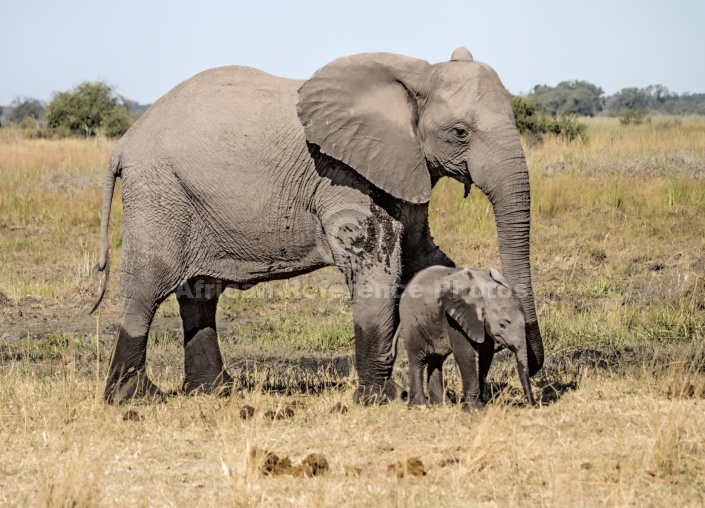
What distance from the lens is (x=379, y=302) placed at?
714 cm

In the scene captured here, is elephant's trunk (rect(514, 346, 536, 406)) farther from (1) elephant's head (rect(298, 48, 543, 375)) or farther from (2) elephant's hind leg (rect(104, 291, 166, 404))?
(2) elephant's hind leg (rect(104, 291, 166, 404))

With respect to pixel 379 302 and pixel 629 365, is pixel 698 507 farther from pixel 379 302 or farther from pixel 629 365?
pixel 629 365

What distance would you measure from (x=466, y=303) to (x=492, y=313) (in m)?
0.18

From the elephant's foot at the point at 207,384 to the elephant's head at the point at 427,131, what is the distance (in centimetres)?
192

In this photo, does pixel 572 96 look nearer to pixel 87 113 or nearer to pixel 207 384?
pixel 87 113

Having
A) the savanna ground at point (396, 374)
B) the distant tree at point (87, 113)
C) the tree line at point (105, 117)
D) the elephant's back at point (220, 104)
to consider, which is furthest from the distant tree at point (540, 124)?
the elephant's back at point (220, 104)

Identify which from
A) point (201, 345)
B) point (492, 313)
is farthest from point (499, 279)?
point (201, 345)

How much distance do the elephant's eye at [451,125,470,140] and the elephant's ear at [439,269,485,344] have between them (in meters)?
0.86

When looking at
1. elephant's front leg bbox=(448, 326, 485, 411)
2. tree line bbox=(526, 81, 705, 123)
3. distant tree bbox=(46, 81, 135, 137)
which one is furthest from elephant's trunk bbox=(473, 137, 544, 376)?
tree line bbox=(526, 81, 705, 123)

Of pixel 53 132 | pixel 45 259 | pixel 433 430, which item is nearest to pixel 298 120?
pixel 433 430

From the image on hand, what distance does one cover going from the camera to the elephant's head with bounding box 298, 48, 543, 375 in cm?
677

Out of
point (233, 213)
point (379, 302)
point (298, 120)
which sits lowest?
point (379, 302)

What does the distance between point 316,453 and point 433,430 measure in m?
0.89

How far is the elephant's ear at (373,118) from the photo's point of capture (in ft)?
23.5
